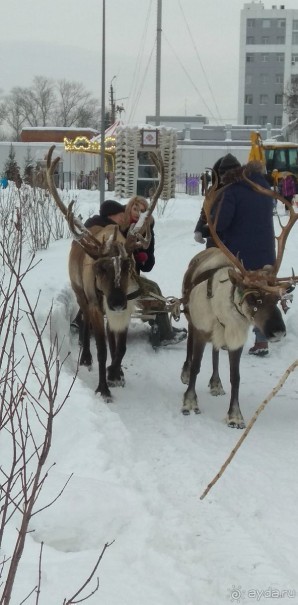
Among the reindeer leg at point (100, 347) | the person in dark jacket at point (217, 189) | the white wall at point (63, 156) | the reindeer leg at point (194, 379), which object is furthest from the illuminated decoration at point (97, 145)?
the reindeer leg at point (194, 379)

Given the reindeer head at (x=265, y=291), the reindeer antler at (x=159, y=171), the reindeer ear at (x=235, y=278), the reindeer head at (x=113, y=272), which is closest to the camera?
the reindeer head at (x=265, y=291)

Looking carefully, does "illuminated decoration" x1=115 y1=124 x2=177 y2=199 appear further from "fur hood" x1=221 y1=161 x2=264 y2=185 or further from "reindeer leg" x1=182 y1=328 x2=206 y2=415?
"reindeer leg" x1=182 y1=328 x2=206 y2=415

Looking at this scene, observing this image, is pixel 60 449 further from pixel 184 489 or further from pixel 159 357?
pixel 159 357

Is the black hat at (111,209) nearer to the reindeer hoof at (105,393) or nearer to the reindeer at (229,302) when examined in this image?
the reindeer at (229,302)

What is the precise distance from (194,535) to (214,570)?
0.36 metres

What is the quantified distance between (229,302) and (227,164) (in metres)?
1.84

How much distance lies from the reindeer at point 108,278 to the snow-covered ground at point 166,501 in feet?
1.04

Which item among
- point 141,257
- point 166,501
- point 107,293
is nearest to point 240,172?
point 141,257

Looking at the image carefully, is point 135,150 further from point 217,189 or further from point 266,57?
point 266,57

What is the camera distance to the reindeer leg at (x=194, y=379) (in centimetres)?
578

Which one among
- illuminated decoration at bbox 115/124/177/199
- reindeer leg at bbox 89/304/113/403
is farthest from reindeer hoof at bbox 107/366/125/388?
illuminated decoration at bbox 115/124/177/199

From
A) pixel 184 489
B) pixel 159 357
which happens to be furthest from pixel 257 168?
pixel 184 489

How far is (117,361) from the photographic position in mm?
6430

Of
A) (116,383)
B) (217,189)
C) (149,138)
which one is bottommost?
(116,383)
